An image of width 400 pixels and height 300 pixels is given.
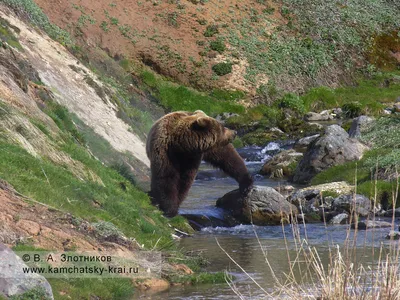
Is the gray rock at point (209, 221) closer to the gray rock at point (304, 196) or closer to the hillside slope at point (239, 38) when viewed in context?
the gray rock at point (304, 196)

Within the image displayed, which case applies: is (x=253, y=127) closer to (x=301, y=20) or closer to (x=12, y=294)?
(x=301, y=20)

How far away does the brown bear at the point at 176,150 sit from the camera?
16297 mm

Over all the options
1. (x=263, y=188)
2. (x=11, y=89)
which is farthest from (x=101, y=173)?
(x=263, y=188)

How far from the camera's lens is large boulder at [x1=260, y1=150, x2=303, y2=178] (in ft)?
85.6

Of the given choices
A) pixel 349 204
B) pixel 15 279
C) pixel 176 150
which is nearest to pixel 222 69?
pixel 349 204

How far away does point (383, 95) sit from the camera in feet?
158

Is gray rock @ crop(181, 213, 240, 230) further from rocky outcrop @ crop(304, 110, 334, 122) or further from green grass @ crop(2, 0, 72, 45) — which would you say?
rocky outcrop @ crop(304, 110, 334, 122)

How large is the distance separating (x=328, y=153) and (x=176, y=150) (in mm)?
8570

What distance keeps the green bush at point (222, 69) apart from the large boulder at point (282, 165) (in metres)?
18.7

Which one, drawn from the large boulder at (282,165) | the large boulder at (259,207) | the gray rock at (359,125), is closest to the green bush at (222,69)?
the gray rock at (359,125)

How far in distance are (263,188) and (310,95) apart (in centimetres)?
2866

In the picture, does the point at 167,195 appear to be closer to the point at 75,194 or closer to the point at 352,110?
the point at 75,194

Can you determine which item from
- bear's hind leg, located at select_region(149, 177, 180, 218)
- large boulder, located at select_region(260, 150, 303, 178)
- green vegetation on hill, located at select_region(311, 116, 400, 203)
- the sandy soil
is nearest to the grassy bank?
large boulder, located at select_region(260, 150, 303, 178)

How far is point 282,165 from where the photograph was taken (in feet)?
87.1
